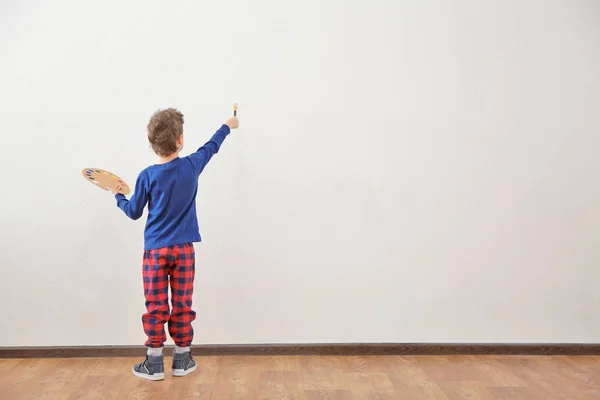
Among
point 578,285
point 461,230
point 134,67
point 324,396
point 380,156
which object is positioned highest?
point 134,67

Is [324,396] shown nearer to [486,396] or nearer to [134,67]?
[486,396]

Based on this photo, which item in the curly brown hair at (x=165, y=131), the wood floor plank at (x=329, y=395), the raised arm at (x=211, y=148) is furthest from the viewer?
the raised arm at (x=211, y=148)

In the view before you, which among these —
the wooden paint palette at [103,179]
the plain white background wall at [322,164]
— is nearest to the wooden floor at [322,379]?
the plain white background wall at [322,164]

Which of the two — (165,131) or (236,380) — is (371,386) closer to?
(236,380)

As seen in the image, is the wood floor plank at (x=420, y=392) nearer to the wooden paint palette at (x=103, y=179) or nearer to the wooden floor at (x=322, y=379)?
the wooden floor at (x=322, y=379)

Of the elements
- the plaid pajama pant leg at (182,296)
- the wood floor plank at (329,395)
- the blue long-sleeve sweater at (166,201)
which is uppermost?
the blue long-sleeve sweater at (166,201)

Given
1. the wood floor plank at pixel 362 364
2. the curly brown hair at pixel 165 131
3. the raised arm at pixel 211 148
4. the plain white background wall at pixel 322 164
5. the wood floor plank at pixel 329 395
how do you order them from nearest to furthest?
the wood floor plank at pixel 329 395 → the curly brown hair at pixel 165 131 → the raised arm at pixel 211 148 → the wood floor plank at pixel 362 364 → the plain white background wall at pixel 322 164

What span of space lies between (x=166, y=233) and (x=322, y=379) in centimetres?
83

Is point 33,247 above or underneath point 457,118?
underneath

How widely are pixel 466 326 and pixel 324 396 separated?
0.92 m

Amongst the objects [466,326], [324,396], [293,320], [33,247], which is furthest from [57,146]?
[466,326]

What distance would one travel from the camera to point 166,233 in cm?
250

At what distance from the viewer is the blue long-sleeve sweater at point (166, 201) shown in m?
2.48

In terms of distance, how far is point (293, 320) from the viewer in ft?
9.64
